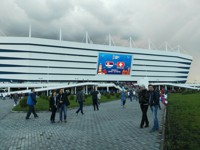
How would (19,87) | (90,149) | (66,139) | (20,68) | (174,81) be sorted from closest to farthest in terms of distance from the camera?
(90,149) → (66,139) → (19,87) → (20,68) → (174,81)

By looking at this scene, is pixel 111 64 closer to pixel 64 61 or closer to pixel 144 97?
pixel 64 61

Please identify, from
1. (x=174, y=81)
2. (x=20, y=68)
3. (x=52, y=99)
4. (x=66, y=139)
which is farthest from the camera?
(x=174, y=81)

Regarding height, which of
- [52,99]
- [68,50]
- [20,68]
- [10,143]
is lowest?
[10,143]

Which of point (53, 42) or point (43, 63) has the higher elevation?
point (53, 42)

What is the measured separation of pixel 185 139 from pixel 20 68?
7605 cm

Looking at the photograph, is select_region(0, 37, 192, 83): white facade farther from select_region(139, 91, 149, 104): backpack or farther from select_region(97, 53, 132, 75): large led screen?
select_region(139, 91, 149, 104): backpack

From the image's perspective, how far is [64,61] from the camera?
85.9 m

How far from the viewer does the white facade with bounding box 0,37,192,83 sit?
256ft

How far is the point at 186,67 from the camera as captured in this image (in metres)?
117

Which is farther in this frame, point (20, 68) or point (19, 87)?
point (20, 68)

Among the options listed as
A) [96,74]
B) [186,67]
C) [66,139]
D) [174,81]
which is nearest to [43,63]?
[96,74]

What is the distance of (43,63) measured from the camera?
82000 mm

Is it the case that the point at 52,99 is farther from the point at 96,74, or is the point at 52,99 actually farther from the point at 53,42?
the point at 96,74

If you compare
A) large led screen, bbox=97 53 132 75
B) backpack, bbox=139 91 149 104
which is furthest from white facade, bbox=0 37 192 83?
backpack, bbox=139 91 149 104
